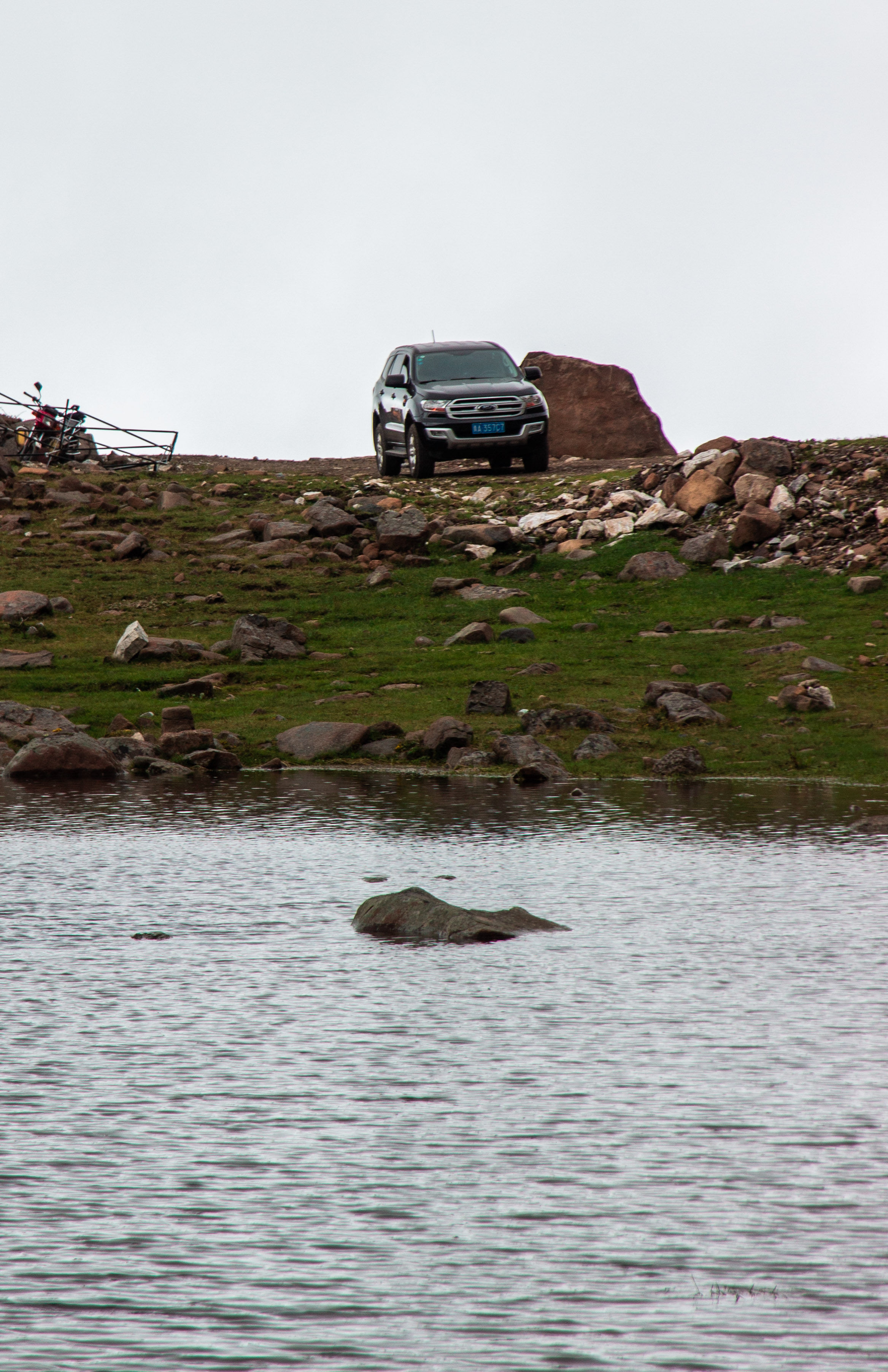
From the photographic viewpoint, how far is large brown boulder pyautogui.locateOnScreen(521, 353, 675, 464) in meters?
30.7

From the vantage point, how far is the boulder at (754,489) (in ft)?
72.2

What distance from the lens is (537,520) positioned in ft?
76.4

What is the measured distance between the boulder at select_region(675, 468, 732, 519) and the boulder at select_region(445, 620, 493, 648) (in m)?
5.62

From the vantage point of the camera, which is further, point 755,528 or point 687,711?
point 755,528

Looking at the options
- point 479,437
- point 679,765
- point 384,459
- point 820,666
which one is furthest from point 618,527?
point 679,765

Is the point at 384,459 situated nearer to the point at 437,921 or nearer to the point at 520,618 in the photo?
the point at 520,618

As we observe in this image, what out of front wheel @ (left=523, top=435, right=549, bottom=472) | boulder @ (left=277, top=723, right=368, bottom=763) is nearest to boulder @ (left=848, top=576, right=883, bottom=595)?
boulder @ (left=277, top=723, right=368, bottom=763)

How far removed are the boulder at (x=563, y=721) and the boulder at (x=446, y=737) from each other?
667mm

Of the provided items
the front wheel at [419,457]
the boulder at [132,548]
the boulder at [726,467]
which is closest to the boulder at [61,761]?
the boulder at [132,548]

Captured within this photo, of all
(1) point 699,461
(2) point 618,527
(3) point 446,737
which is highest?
(1) point 699,461

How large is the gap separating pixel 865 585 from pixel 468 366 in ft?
29.6

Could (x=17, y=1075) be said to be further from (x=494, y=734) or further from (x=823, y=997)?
(x=494, y=734)

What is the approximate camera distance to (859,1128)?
4219mm

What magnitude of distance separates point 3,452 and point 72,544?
11.4 m
